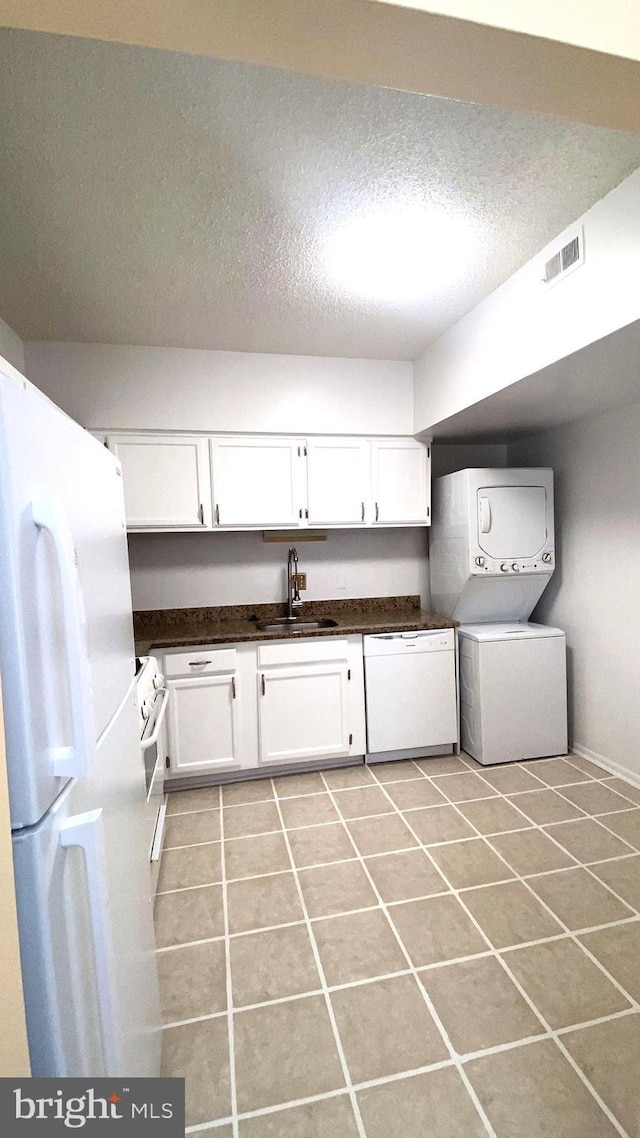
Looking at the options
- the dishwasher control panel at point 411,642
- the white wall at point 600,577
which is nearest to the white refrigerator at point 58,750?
the dishwasher control panel at point 411,642

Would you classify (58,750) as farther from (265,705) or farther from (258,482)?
(258,482)

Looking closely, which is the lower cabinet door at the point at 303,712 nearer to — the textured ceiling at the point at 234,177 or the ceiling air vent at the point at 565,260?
the textured ceiling at the point at 234,177

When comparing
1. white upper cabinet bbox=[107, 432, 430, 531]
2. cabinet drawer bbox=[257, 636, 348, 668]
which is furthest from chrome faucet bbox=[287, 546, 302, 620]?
cabinet drawer bbox=[257, 636, 348, 668]

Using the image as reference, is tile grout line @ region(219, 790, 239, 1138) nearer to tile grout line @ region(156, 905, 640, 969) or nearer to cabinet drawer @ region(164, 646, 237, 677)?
tile grout line @ region(156, 905, 640, 969)

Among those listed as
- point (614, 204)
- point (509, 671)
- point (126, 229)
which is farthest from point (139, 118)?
point (509, 671)

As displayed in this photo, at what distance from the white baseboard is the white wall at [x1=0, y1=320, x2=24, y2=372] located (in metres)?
3.85

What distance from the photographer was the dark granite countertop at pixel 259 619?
2766mm

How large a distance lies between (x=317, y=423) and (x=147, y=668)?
5.96 ft

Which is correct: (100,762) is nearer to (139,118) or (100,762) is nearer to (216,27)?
(216,27)

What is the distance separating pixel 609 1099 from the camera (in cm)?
120

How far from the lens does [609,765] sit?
2.84m

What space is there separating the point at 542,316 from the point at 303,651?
6.49ft

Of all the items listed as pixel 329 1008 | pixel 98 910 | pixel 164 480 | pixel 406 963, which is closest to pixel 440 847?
pixel 406 963

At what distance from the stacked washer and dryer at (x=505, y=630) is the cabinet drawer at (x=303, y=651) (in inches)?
32.1
